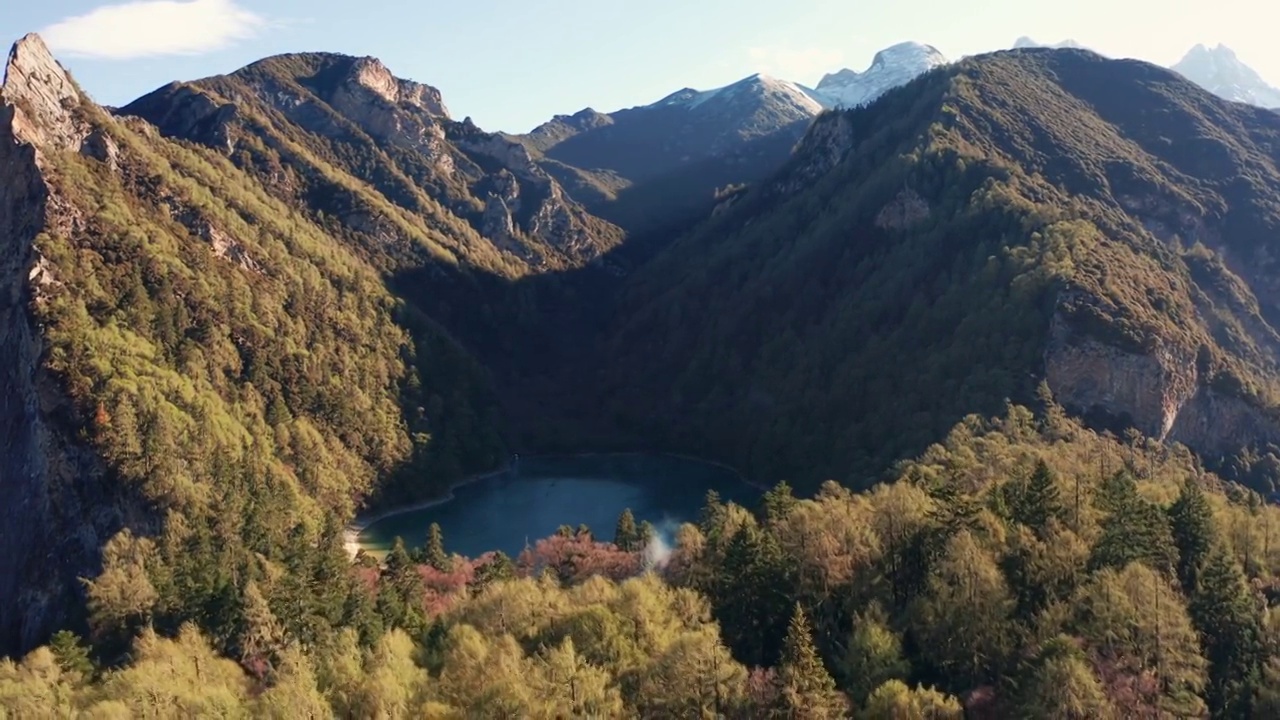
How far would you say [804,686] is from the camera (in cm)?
3247

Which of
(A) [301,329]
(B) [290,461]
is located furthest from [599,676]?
(A) [301,329]

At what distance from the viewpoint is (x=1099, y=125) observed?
510 ft

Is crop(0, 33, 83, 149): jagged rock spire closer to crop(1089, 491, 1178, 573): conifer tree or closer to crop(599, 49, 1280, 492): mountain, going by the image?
crop(599, 49, 1280, 492): mountain

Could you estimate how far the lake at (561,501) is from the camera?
104 metres

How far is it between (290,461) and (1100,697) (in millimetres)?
100807

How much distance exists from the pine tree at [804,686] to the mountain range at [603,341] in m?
9.52

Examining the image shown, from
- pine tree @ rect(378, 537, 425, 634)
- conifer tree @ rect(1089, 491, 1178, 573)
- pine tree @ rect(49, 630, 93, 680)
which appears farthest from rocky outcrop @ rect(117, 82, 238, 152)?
conifer tree @ rect(1089, 491, 1178, 573)

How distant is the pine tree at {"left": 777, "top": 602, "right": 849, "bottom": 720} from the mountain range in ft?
31.2

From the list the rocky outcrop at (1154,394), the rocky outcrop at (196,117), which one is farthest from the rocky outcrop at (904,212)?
the rocky outcrop at (196,117)

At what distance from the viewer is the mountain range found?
77062 mm

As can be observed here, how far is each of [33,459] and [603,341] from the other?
12303cm

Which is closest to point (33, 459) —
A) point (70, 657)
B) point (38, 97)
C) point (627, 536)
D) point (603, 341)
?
point (70, 657)

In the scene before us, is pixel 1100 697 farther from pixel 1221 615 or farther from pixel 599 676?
pixel 599 676

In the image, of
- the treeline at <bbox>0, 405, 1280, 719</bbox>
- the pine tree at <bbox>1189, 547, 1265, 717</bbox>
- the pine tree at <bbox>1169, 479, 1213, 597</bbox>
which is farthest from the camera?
the pine tree at <bbox>1169, 479, 1213, 597</bbox>
